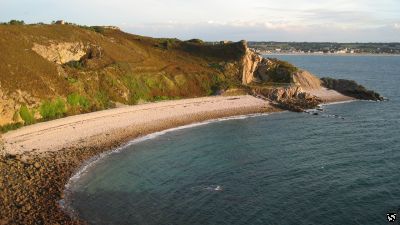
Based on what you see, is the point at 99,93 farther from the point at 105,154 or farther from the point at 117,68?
the point at 105,154

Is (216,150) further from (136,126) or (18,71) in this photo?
(18,71)

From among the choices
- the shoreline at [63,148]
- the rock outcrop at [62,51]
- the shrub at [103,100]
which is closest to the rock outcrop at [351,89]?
the shoreline at [63,148]

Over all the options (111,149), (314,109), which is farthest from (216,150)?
(314,109)

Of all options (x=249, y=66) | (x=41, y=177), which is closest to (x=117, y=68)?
(x=249, y=66)

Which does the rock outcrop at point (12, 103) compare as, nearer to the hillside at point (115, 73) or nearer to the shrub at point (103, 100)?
the hillside at point (115, 73)

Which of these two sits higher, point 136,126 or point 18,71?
point 18,71

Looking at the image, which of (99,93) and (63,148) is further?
(99,93)

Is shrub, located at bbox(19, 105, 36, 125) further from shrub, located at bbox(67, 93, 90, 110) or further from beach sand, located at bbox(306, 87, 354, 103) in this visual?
beach sand, located at bbox(306, 87, 354, 103)
